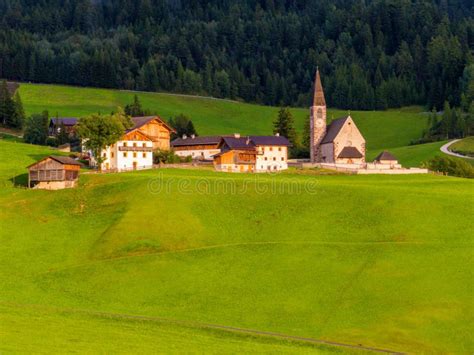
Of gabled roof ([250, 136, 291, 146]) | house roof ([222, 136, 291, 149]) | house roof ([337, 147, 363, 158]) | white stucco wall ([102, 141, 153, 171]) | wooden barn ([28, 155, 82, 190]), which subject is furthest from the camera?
house roof ([337, 147, 363, 158])

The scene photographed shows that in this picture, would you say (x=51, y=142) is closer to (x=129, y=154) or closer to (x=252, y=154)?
(x=129, y=154)

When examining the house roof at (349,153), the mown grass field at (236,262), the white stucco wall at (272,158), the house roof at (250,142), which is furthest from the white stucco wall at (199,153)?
the mown grass field at (236,262)

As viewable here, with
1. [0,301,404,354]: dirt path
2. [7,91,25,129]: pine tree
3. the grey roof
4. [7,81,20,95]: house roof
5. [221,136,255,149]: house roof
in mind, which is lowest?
[0,301,404,354]: dirt path

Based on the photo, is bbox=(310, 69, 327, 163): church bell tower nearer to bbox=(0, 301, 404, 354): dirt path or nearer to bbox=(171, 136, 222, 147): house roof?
bbox=(171, 136, 222, 147): house roof

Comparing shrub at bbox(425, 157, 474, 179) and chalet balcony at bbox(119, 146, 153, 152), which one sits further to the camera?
shrub at bbox(425, 157, 474, 179)

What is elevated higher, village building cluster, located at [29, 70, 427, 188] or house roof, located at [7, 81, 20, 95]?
house roof, located at [7, 81, 20, 95]

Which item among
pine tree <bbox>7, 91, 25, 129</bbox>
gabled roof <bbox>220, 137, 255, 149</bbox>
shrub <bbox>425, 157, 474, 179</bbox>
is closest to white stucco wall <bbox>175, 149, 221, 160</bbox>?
gabled roof <bbox>220, 137, 255, 149</bbox>
